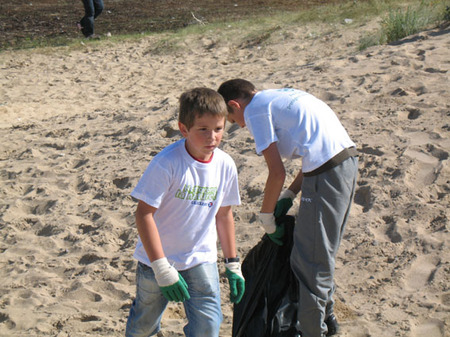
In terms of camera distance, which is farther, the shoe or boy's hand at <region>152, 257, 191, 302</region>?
the shoe

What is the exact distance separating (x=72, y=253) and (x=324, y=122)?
2.45 metres

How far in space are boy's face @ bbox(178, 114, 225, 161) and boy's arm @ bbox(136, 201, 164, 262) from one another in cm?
31

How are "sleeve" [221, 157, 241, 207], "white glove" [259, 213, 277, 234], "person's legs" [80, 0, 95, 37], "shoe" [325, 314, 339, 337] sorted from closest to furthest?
"sleeve" [221, 157, 241, 207] → "white glove" [259, 213, 277, 234] → "shoe" [325, 314, 339, 337] → "person's legs" [80, 0, 95, 37]

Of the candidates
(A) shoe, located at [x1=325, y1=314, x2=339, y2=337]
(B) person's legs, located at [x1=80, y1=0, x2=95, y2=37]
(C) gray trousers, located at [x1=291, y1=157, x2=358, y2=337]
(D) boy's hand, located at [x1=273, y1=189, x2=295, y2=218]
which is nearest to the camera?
(C) gray trousers, located at [x1=291, y1=157, x2=358, y2=337]

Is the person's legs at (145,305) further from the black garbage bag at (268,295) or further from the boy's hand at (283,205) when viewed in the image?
the boy's hand at (283,205)

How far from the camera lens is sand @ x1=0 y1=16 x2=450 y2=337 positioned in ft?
12.5

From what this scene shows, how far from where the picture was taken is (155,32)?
1257 centimetres

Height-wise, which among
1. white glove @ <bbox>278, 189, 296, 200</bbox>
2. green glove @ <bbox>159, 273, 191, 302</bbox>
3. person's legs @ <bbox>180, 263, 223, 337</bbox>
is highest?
white glove @ <bbox>278, 189, 296, 200</bbox>

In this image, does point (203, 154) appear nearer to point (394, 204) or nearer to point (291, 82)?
point (394, 204)

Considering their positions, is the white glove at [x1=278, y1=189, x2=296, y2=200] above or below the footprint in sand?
above

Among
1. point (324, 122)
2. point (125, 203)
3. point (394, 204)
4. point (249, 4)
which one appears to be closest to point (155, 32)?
point (249, 4)

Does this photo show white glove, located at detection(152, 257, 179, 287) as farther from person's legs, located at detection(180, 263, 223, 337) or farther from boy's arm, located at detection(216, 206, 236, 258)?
boy's arm, located at detection(216, 206, 236, 258)

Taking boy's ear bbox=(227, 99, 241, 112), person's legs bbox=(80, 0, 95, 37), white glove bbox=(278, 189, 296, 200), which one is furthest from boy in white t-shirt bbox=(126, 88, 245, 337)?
person's legs bbox=(80, 0, 95, 37)

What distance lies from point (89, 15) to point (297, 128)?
9.82 meters
